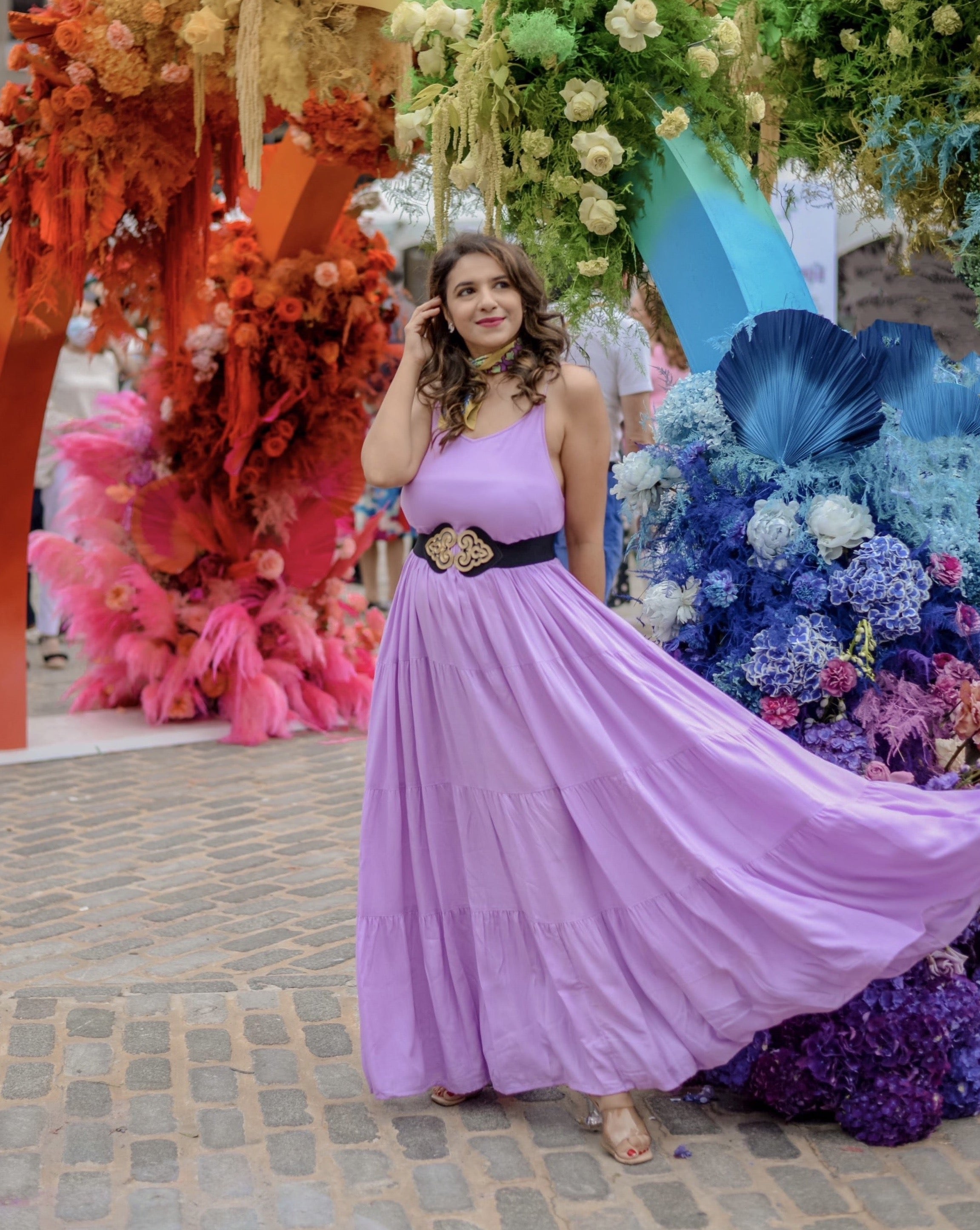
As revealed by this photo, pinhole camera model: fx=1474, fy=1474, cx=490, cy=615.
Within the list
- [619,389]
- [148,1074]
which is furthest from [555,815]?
[619,389]

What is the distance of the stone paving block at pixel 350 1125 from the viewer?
321 centimetres

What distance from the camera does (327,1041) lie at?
12.3 feet

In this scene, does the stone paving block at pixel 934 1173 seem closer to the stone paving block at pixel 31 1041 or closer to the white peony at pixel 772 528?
the white peony at pixel 772 528

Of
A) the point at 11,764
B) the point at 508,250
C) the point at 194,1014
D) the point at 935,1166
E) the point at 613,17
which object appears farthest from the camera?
the point at 11,764

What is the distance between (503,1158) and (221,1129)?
0.64 meters

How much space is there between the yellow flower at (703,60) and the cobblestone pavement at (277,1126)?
2.51m

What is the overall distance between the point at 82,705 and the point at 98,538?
938 millimetres

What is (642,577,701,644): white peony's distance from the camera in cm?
356

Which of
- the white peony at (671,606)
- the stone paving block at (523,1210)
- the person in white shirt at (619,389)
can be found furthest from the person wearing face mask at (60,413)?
the stone paving block at (523,1210)

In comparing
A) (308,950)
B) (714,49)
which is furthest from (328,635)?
(714,49)

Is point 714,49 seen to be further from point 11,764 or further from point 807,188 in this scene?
point 11,764

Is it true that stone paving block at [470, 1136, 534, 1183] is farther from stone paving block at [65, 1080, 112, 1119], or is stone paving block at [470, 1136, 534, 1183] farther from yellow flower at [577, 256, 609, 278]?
yellow flower at [577, 256, 609, 278]

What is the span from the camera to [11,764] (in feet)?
22.0

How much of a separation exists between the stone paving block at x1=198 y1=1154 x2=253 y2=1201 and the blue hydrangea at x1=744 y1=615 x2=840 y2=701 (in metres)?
1.54
